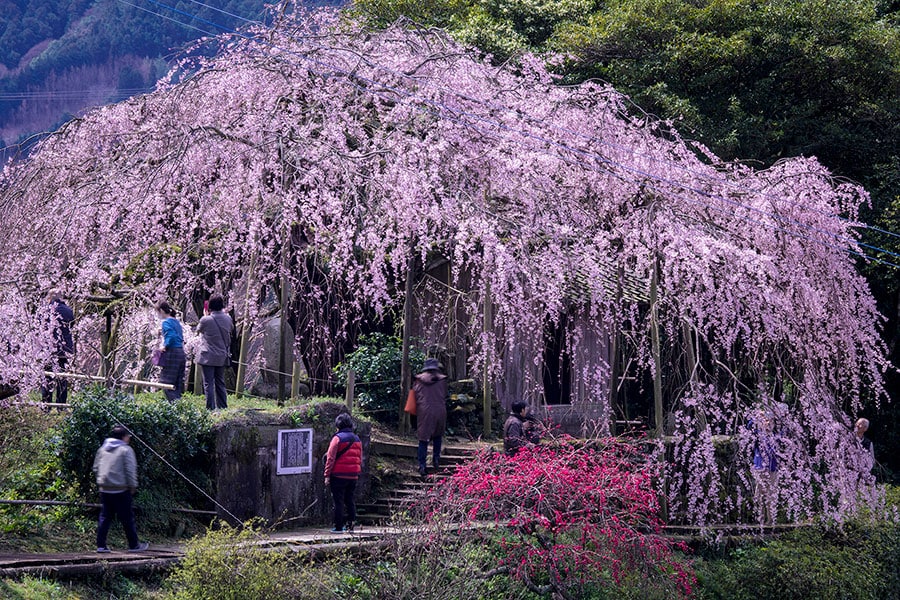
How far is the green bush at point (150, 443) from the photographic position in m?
10.3

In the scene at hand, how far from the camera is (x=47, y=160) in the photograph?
14.5 m

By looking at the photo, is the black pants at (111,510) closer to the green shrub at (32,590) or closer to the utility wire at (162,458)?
the utility wire at (162,458)

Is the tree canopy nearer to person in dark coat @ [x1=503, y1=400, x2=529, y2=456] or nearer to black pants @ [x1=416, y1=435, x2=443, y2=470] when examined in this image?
person in dark coat @ [x1=503, y1=400, x2=529, y2=456]

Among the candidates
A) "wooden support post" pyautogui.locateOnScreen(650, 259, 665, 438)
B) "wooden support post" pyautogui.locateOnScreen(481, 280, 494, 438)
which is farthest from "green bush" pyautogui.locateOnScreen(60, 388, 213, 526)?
"wooden support post" pyautogui.locateOnScreen(650, 259, 665, 438)

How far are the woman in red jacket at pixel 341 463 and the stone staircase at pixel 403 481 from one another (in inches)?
24.9

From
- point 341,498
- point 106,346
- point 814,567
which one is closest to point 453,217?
point 341,498

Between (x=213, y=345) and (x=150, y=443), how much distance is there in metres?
2.07

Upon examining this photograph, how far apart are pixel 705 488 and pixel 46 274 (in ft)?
30.3

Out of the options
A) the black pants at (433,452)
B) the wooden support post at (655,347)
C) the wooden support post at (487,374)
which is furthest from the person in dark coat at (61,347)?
the wooden support post at (655,347)

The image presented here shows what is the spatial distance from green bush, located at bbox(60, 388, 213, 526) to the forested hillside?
44597 millimetres

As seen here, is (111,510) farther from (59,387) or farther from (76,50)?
(76,50)

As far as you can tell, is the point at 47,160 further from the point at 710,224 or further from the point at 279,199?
the point at 710,224

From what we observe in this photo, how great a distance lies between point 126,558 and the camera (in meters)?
9.23

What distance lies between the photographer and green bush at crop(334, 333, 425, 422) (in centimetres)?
1530
